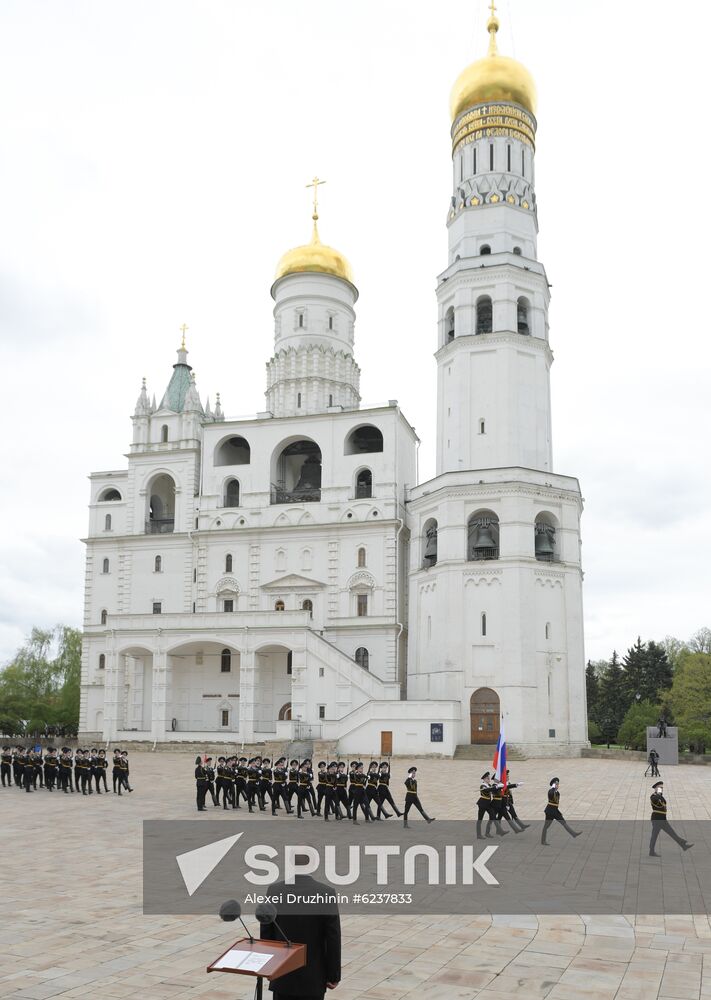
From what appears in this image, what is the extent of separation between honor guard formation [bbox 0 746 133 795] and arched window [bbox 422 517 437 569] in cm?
2291

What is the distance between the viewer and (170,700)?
156 feet

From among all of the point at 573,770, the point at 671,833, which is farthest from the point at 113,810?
the point at 573,770

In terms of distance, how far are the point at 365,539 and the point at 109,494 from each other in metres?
16.8

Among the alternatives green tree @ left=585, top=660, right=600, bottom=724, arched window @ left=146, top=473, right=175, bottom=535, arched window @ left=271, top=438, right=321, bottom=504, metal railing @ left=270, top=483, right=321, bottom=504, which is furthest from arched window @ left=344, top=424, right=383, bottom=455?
green tree @ left=585, top=660, right=600, bottom=724

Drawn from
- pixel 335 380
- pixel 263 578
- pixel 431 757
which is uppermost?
pixel 335 380

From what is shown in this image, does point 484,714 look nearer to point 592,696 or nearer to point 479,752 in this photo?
point 479,752

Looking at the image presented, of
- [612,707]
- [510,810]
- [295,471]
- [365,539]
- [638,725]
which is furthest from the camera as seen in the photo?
[612,707]

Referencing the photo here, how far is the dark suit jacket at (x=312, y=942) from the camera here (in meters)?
5.64

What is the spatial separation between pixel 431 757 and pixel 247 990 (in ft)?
110

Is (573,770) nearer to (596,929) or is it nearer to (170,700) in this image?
(170,700)

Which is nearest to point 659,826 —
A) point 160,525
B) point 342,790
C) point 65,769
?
point 342,790

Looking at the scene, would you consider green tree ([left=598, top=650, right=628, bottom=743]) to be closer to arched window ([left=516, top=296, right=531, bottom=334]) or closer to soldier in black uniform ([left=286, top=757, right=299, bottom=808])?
arched window ([left=516, top=296, right=531, bottom=334])

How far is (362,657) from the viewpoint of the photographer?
4866cm

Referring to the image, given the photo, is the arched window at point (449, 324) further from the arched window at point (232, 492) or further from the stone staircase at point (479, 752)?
the stone staircase at point (479, 752)
